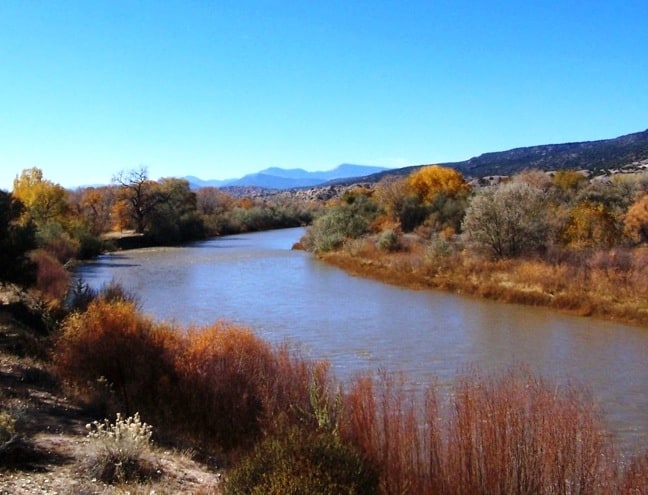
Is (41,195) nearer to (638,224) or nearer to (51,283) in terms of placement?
(51,283)

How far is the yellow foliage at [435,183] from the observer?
187ft

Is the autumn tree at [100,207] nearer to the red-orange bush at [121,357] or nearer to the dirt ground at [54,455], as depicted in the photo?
the red-orange bush at [121,357]

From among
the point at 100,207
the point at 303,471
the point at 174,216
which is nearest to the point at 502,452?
the point at 303,471

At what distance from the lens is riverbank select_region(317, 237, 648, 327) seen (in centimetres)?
2562

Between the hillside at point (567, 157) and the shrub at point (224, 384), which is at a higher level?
the hillside at point (567, 157)

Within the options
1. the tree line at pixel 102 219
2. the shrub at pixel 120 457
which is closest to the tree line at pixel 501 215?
the tree line at pixel 102 219

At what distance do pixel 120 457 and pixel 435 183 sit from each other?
185 feet

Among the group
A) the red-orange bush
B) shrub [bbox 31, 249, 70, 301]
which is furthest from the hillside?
the red-orange bush

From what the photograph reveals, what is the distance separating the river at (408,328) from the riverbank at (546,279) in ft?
3.23

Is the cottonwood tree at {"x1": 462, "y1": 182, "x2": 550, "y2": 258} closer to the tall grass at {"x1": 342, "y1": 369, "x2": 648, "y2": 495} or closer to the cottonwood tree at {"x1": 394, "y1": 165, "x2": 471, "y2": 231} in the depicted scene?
the cottonwood tree at {"x1": 394, "y1": 165, "x2": 471, "y2": 231}

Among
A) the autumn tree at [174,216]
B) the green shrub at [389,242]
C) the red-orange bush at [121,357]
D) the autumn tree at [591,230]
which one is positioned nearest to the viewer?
the red-orange bush at [121,357]

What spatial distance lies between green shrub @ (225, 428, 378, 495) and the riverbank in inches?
811

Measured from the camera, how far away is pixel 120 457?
296 inches

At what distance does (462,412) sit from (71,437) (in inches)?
213
